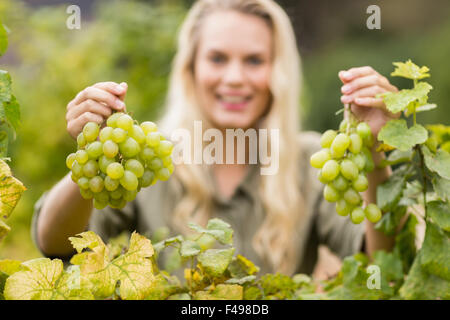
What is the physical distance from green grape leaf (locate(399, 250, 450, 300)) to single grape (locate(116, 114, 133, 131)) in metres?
0.36

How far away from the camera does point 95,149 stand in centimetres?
48

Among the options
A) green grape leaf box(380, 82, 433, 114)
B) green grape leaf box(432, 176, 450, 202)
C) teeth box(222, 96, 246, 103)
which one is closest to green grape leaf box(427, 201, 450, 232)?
green grape leaf box(432, 176, 450, 202)

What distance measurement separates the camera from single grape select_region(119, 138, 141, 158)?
0.49 meters

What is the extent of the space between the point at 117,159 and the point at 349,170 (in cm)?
25

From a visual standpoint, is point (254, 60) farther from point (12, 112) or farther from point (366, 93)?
point (12, 112)

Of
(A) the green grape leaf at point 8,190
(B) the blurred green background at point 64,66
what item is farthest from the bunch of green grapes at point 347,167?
(B) the blurred green background at point 64,66

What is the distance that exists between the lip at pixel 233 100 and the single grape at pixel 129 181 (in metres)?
0.78

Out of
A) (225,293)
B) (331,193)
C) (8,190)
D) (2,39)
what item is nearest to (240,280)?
(225,293)

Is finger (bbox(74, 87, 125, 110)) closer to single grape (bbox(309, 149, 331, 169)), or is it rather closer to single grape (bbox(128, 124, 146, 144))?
single grape (bbox(128, 124, 146, 144))

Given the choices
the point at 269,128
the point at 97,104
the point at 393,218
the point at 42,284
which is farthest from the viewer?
the point at 269,128

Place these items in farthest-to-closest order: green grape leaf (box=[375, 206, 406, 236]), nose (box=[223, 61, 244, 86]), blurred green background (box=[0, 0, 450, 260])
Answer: blurred green background (box=[0, 0, 450, 260]), nose (box=[223, 61, 244, 86]), green grape leaf (box=[375, 206, 406, 236])

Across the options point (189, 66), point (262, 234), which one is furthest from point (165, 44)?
point (262, 234)

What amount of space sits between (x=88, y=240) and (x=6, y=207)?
0.08 m

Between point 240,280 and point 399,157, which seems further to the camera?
point 399,157
